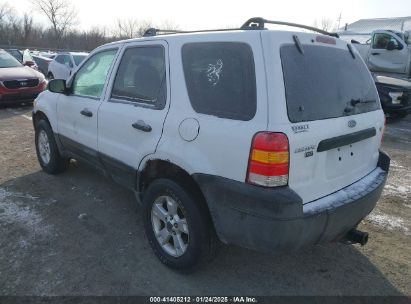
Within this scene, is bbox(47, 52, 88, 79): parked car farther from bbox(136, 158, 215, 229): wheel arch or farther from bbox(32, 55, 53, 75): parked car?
bbox(136, 158, 215, 229): wheel arch

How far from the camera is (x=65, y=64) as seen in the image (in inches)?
609

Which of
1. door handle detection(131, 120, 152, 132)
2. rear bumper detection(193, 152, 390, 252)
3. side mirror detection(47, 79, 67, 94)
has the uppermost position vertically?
side mirror detection(47, 79, 67, 94)

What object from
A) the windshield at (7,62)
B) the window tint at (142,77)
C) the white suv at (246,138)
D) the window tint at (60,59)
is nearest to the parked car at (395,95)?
the white suv at (246,138)

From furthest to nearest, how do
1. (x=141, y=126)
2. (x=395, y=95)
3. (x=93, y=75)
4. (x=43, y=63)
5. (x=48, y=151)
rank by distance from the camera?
(x=43, y=63) < (x=395, y=95) < (x=48, y=151) < (x=93, y=75) < (x=141, y=126)

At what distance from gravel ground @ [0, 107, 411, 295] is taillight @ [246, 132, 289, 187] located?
3.48ft

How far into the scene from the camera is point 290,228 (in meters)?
2.38

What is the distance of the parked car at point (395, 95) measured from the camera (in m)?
9.17

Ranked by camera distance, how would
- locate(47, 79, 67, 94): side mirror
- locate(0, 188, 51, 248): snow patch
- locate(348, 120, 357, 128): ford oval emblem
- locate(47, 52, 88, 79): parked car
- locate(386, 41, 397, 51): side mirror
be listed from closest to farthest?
locate(348, 120, 357, 128): ford oval emblem → locate(0, 188, 51, 248): snow patch → locate(47, 79, 67, 94): side mirror → locate(386, 41, 397, 51): side mirror → locate(47, 52, 88, 79): parked car

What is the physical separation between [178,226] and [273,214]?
0.95 metres

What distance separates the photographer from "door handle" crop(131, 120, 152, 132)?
3.11m

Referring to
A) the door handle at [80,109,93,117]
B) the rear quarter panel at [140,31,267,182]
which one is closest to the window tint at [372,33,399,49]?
the door handle at [80,109,93,117]

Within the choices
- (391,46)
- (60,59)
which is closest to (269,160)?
(391,46)

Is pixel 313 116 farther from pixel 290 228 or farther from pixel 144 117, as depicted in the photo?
pixel 144 117

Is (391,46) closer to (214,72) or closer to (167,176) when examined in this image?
(214,72)
